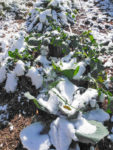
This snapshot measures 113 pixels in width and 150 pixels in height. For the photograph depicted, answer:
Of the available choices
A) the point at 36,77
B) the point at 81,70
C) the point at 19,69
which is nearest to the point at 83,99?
the point at 81,70

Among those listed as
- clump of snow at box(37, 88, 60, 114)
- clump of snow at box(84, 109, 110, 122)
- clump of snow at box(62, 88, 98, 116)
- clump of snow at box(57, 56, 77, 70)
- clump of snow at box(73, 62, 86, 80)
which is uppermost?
clump of snow at box(57, 56, 77, 70)

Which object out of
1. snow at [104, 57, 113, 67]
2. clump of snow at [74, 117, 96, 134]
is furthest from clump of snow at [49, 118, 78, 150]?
snow at [104, 57, 113, 67]

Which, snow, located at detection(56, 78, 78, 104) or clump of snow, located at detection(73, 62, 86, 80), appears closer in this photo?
snow, located at detection(56, 78, 78, 104)

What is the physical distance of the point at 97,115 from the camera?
2.03 m

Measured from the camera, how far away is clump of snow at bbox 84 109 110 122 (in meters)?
2.00

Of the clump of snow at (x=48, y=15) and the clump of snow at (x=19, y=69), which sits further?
the clump of snow at (x=48, y=15)

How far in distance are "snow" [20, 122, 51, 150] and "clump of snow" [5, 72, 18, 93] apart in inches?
29.7

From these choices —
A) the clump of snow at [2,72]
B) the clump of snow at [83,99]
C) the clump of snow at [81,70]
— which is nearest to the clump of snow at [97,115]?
the clump of snow at [83,99]

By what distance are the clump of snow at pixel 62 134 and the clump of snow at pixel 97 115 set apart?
0.30 m

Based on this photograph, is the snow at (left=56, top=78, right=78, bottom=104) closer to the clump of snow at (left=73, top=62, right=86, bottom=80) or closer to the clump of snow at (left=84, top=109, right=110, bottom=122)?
the clump of snow at (left=73, top=62, right=86, bottom=80)

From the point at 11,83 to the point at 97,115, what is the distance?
1242mm

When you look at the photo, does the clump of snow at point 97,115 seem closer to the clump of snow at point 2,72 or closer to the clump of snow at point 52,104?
the clump of snow at point 52,104

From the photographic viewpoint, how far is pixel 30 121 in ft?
7.02

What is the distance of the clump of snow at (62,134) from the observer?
1714 millimetres
